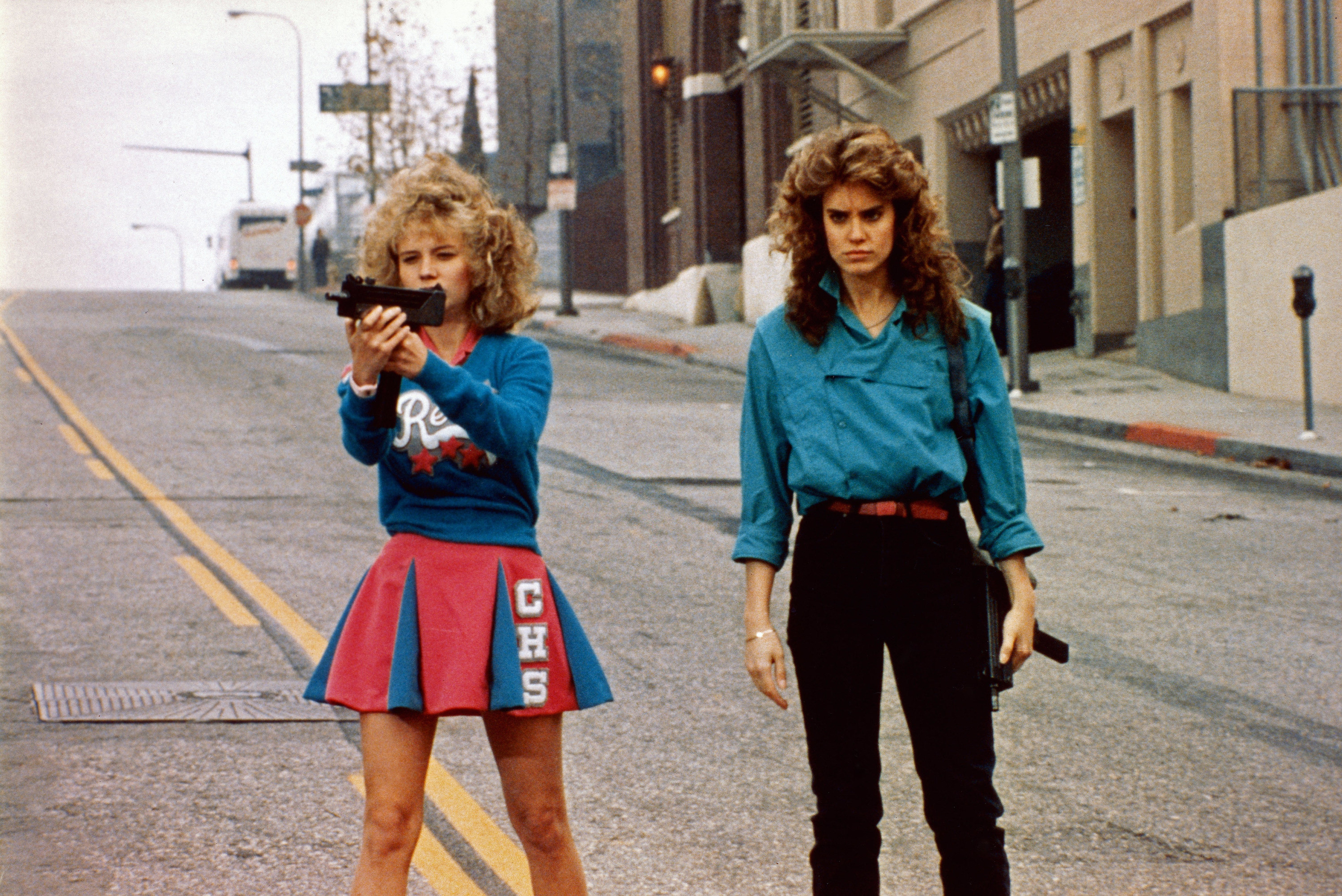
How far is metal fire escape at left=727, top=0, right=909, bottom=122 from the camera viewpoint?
25297 millimetres

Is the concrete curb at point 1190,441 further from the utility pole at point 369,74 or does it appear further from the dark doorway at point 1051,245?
the utility pole at point 369,74

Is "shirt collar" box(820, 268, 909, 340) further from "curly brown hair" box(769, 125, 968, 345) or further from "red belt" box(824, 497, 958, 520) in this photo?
"red belt" box(824, 497, 958, 520)

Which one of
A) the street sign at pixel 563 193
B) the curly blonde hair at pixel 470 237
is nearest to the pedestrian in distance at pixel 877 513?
the curly blonde hair at pixel 470 237

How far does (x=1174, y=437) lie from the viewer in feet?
47.0

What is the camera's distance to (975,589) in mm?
3326

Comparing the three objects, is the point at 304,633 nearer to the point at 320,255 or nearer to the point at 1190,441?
the point at 1190,441

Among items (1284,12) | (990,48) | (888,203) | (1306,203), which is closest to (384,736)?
(888,203)

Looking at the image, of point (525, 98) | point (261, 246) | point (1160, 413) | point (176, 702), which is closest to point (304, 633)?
point (176, 702)

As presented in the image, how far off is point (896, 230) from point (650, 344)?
901 inches

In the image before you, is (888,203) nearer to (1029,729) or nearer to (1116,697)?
(1029,729)

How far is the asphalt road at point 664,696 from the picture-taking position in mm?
4426

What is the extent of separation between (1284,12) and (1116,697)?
12895 mm

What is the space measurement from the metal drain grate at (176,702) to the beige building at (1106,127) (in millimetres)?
8574

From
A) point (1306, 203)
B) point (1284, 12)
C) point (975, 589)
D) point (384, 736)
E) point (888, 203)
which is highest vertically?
point (1284, 12)
